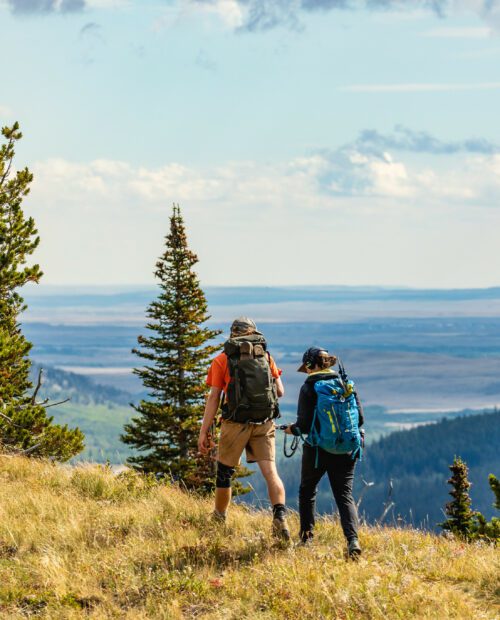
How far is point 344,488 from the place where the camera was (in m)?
9.89

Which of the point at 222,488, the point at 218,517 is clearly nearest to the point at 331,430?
the point at 222,488

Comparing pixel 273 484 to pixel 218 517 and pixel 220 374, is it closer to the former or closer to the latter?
pixel 218 517

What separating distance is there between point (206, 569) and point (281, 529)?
1369 mm

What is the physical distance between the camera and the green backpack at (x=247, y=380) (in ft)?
32.8

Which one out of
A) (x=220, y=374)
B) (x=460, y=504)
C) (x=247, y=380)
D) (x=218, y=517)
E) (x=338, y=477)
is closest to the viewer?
(x=338, y=477)

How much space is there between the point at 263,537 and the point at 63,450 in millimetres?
13585

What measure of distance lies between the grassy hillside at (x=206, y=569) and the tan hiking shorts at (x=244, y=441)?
93 centimetres

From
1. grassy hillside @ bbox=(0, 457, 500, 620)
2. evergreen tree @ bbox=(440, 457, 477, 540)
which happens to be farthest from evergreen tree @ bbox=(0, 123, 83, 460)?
evergreen tree @ bbox=(440, 457, 477, 540)

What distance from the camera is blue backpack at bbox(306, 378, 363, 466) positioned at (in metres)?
9.57

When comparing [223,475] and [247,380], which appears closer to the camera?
[247,380]

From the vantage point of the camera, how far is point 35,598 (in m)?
8.47

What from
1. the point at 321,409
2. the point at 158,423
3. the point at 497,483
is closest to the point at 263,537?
the point at 321,409

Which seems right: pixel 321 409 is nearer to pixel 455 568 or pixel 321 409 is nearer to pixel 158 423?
pixel 455 568

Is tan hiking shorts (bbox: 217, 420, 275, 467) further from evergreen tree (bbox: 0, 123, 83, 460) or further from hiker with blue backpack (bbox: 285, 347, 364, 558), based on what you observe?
evergreen tree (bbox: 0, 123, 83, 460)
